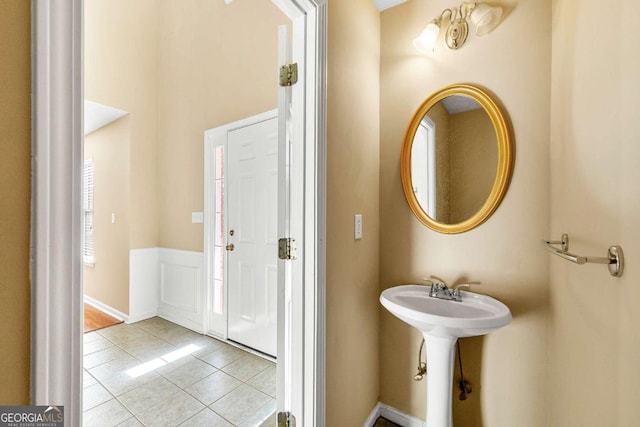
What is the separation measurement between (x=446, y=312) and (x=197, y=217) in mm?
2583

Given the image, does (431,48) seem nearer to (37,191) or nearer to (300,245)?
(300,245)

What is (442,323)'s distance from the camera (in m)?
1.14

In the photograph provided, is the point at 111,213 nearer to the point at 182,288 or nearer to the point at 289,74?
the point at 182,288

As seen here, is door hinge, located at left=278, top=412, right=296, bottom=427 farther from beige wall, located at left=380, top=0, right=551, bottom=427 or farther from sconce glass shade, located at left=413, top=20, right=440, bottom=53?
sconce glass shade, located at left=413, top=20, right=440, bottom=53

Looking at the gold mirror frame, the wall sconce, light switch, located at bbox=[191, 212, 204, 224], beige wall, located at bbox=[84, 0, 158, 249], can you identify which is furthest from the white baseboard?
beige wall, located at bbox=[84, 0, 158, 249]

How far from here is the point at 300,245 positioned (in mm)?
1210

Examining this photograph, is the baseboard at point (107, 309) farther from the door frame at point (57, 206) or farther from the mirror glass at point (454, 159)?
the mirror glass at point (454, 159)

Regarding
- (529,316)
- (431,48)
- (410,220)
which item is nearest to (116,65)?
(431,48)

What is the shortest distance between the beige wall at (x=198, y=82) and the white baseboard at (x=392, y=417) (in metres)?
2.23

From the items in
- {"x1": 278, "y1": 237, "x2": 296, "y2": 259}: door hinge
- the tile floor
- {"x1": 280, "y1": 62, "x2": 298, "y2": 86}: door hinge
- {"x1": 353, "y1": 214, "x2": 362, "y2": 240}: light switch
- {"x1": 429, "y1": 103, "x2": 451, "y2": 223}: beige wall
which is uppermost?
{"x1": 280, "y1": 62, "x2": 298, "y2": 86}: door hinge

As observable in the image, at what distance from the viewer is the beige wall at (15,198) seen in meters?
0.43

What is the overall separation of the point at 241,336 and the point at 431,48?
2699 millimetres

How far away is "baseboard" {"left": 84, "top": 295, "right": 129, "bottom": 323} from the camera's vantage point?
3277 millimetres

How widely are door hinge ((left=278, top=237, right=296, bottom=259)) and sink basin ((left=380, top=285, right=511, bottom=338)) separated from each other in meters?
0.52
